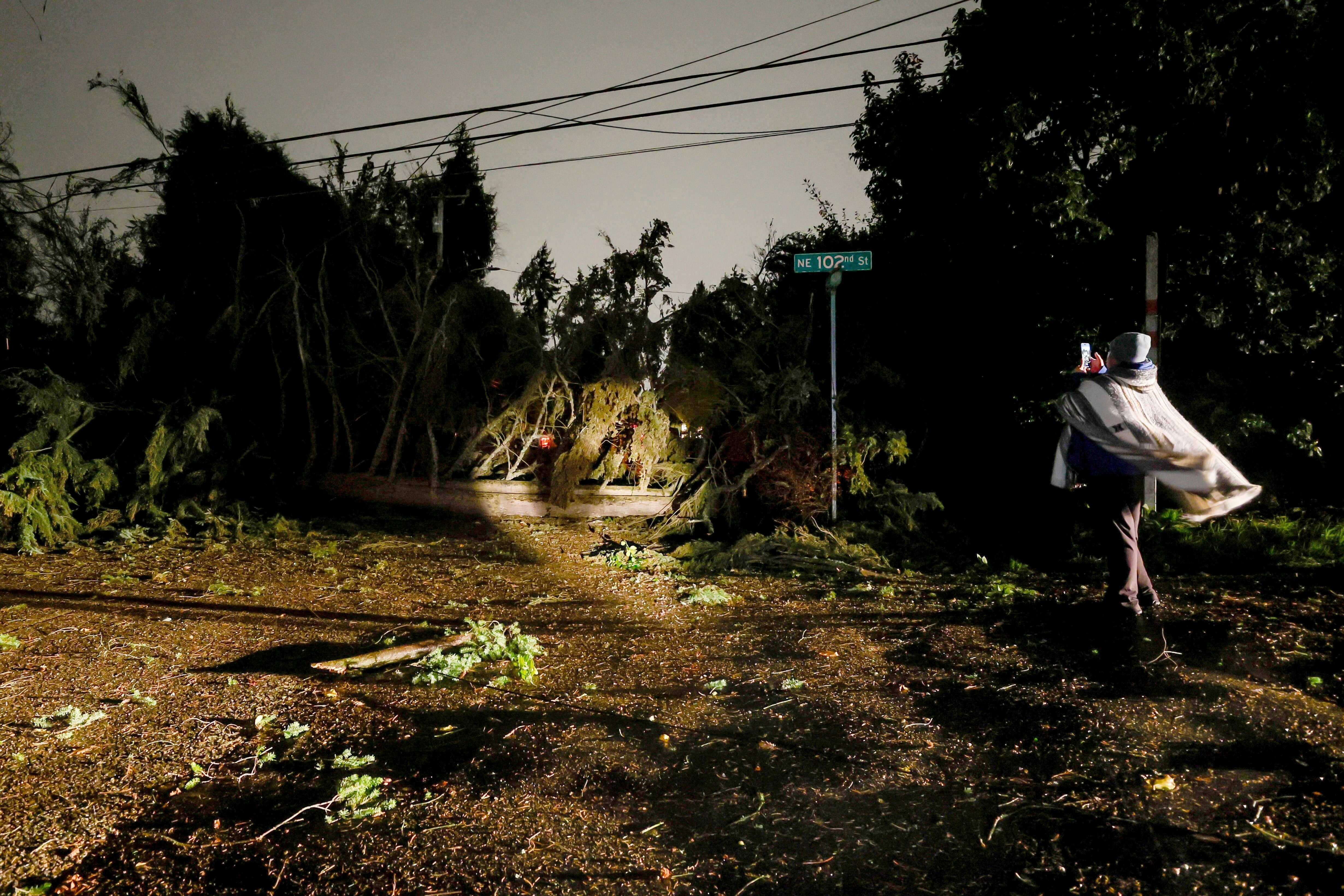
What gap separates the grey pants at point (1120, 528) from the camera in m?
4.76

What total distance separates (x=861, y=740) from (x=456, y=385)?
893cm

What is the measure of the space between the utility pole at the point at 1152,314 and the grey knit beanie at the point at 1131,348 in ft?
8.51

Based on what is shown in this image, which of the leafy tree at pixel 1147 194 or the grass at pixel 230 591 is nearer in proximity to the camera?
the grass at pixel 230 591

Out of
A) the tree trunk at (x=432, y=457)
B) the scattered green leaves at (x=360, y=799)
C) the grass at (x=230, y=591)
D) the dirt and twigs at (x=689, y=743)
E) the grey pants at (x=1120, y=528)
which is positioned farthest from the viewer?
the tree trunk at (x=432, y=457)

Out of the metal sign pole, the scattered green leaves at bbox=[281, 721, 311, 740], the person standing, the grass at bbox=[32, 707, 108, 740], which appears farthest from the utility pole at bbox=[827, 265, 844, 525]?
the grass at bbox=[32, 707, 108, 740]

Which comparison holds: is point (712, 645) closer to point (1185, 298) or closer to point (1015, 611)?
point (1015, 611)

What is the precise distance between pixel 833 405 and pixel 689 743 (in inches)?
228

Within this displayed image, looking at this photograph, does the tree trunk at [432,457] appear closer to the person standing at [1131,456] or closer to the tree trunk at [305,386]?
the tree trunk at [305,386]

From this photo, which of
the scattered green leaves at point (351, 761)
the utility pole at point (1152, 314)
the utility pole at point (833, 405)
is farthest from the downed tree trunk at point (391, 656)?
the utility pole at point (1152, 314)

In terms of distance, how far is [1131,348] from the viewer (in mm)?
4750

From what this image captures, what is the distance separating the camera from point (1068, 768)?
3.02m

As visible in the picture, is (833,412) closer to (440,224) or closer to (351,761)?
(351,761)

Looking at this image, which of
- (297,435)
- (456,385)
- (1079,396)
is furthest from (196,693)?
(297,435)

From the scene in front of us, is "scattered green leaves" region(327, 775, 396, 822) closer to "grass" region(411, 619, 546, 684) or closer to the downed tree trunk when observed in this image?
"grass" region(411, 619, 546, 684)
